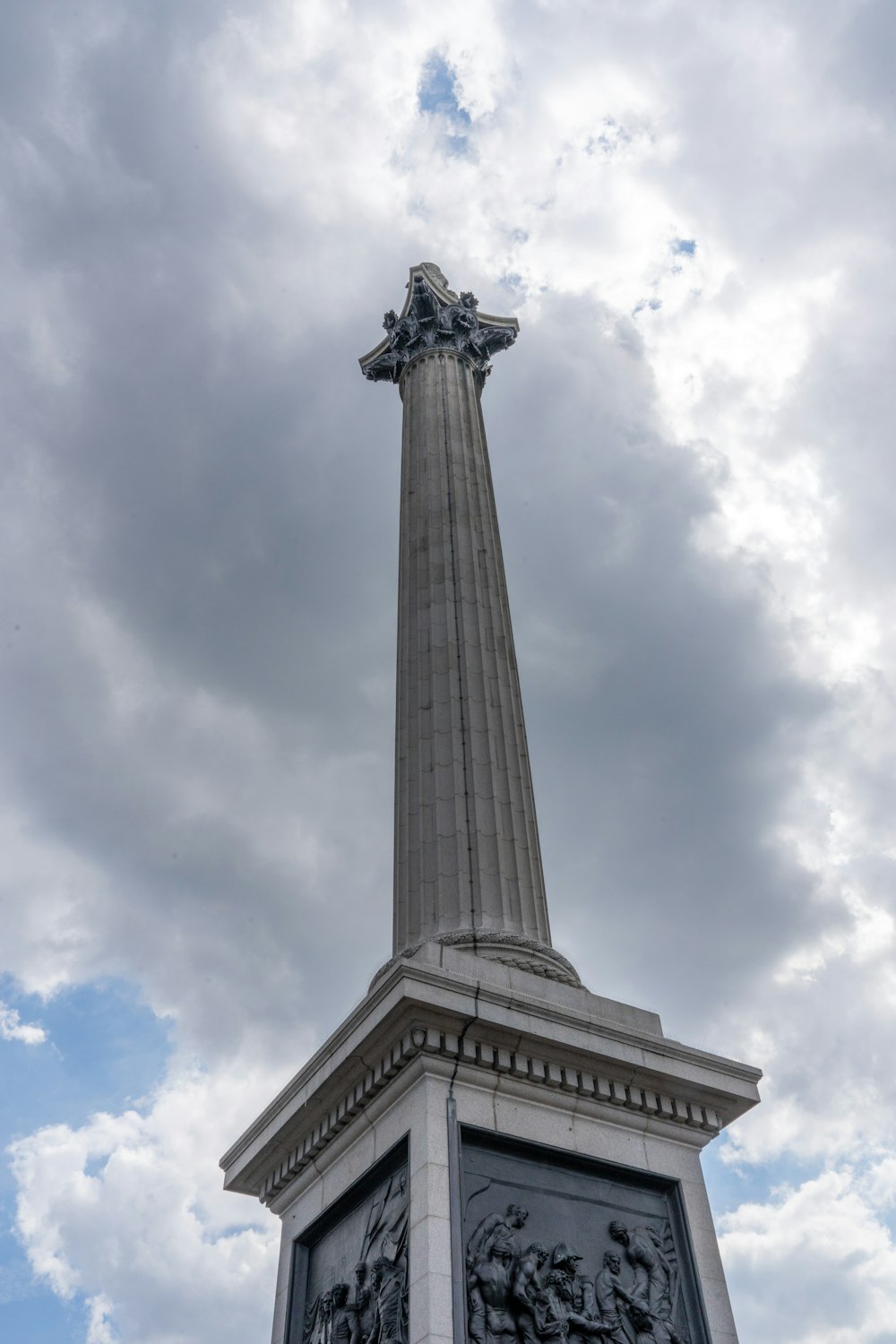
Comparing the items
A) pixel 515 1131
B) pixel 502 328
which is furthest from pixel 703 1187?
pixel 502 328

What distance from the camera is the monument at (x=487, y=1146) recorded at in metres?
12.6

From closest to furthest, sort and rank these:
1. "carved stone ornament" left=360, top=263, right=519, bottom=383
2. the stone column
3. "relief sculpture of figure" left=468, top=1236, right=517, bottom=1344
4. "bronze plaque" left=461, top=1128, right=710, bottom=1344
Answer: "relief sculpture of figure" left=468, top=1236, right=517, bottom=1344 < "bronze plaque" left=461, top=1128, right=710, bottom=1344 < the stone column < "carved stone ornament" left=360, top=263, right=519, bottom=383

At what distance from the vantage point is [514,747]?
20.0m

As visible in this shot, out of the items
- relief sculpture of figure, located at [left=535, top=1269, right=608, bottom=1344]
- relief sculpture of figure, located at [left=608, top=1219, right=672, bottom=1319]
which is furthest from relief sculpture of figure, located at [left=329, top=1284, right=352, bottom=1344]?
relief sculpture of figure, located at [left=608, top=1219, right=672, bottom=1319]

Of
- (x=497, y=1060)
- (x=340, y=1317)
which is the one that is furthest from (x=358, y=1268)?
(x=497, y=1060)

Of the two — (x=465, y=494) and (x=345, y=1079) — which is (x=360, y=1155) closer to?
(x=345, y=1079)

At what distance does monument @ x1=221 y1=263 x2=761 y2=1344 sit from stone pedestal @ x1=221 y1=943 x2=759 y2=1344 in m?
0.02

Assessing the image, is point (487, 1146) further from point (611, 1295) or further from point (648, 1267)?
point (648, 1267)

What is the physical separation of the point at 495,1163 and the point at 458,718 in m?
7.94

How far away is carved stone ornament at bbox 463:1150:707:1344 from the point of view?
1227cm

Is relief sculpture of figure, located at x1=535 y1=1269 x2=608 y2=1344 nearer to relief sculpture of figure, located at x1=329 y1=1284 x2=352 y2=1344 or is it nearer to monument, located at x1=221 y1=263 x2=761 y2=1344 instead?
monument, located at x1=221 y1=263 x2=761 y2=1344

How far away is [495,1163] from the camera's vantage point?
13.3 metres

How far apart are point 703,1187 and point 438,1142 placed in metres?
3.83

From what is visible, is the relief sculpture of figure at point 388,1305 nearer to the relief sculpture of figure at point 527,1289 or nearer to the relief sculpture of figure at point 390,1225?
the relief sculpture of figure at point 390,1225
